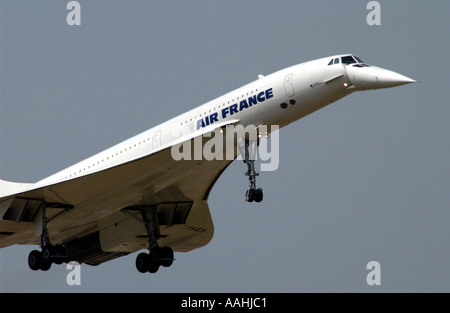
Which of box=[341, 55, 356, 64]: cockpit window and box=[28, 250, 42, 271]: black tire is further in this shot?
box=[28, 250, 42, 271]: black tire

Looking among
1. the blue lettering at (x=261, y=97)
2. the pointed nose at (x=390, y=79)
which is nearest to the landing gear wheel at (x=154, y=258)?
the blue lettering at (x=261, y=97)

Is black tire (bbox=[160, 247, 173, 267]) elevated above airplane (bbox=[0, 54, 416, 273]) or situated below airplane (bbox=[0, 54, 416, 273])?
below

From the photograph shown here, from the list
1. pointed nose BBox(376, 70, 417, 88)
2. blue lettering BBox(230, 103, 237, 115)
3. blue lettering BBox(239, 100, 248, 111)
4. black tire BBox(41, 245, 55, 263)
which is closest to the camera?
pointed nose BBox(376, 70, 417, 88)

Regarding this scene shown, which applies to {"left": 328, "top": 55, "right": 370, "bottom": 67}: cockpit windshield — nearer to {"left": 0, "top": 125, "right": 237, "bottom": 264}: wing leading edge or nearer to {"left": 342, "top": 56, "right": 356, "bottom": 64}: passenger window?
{"left": 342, "top": 56, "right": 356, "bottom": 64}: passenger window

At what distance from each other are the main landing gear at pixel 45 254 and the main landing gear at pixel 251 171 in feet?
19.7

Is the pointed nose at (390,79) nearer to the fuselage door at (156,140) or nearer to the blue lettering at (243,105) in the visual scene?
the blue lettering at (243,105)

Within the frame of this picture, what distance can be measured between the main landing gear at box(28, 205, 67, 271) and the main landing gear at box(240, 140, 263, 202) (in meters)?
6.02

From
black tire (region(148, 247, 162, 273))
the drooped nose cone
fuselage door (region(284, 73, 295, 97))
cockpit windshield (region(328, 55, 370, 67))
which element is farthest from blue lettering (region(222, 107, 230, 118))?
black tire (region(148, 247, 162, 273))

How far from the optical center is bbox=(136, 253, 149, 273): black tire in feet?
83.4

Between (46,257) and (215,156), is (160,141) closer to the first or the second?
(215,156)

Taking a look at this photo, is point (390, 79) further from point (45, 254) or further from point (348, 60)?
point (45, 254)

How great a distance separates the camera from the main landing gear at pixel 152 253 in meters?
25.3

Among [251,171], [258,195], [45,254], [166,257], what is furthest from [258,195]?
[45,254]

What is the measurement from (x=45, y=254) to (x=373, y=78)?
31.4 feet
